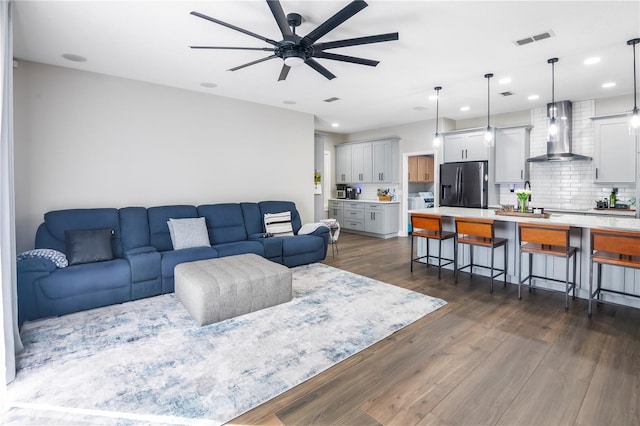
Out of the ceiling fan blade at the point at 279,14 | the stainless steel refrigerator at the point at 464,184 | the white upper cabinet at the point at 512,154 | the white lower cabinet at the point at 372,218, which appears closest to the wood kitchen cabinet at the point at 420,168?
the white lower cabinet at the point at 372,218

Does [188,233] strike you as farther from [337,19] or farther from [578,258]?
[578,258]

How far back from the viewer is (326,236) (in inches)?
217

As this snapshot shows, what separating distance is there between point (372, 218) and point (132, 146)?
5.26 m

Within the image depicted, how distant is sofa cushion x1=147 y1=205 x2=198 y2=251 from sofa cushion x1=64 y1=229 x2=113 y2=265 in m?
0.59

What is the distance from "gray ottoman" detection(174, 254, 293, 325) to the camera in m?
3.05

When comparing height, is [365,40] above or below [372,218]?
above

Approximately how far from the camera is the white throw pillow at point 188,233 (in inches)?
170

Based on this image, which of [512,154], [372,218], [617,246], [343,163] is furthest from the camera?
[343,163]

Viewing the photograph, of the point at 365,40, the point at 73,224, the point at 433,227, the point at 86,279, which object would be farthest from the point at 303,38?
the point at 73,224

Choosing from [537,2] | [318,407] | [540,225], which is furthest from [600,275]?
[318,407]

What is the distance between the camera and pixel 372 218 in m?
7.89

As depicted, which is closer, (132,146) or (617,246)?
(617,246)

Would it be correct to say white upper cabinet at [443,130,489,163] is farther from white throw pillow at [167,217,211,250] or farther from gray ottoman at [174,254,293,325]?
white throw pillow at [167,217,211,250]

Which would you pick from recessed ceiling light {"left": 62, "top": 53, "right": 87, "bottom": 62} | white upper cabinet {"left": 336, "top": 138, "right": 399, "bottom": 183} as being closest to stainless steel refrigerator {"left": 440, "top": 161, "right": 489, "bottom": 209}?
white upper cabinet {"left": 336, "top": 138, "right": 399, "bottom": 183}
